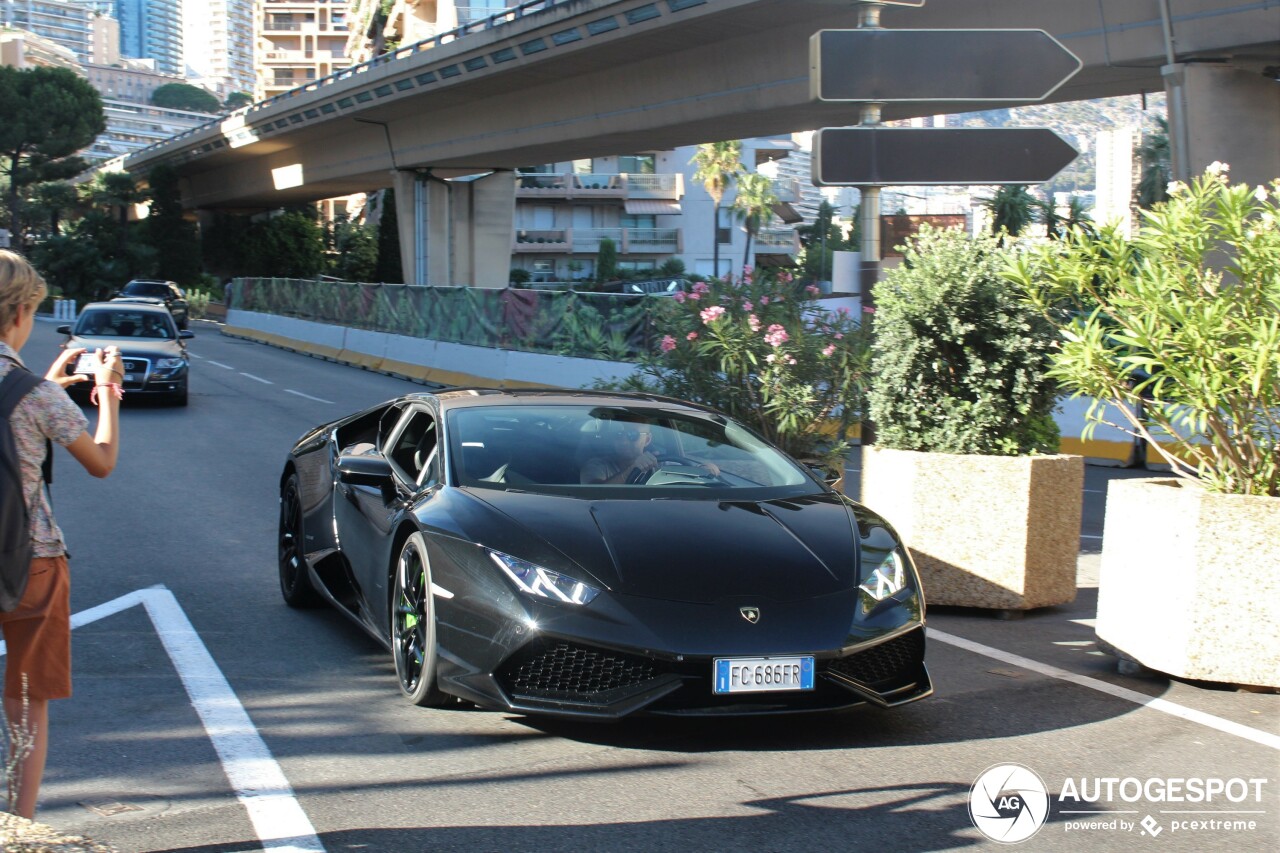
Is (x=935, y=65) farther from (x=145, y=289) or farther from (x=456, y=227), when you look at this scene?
(x=145, y=289)

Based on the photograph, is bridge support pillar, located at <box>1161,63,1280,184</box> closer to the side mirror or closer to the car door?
the car door

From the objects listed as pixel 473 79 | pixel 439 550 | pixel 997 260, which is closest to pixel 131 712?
pixel 439 550

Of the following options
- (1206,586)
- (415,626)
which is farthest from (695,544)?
(1206,586)

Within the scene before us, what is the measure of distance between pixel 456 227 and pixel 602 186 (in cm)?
4649

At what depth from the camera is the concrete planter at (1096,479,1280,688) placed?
5.84 m

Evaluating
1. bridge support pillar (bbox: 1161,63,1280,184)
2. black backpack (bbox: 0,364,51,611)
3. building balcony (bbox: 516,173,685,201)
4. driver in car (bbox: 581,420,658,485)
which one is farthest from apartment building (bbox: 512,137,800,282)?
black backpack (bbox: 0,364,51,611)

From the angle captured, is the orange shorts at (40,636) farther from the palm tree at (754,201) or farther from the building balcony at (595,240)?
the building balcony at (595,240)

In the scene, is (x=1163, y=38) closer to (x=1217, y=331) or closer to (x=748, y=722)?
(x=1217, y=331)

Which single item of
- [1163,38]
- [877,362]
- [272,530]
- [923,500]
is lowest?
[272,530]

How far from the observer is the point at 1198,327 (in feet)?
19.3

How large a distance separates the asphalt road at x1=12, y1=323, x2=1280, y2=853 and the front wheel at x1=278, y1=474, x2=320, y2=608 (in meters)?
0.15

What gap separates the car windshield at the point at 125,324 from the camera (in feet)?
68.2

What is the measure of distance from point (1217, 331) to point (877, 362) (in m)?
2.45

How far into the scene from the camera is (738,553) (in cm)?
521
